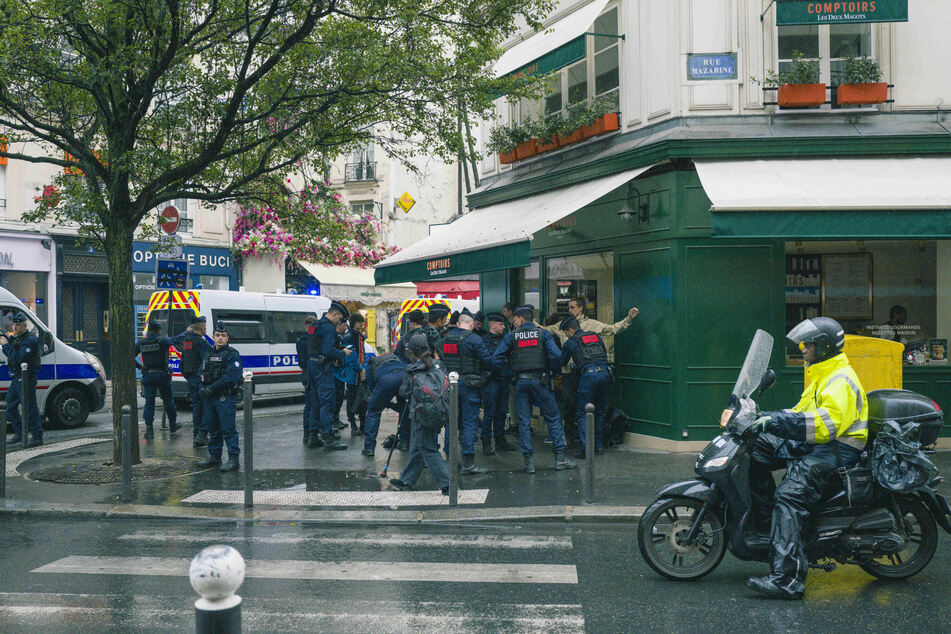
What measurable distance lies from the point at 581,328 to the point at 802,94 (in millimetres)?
4017

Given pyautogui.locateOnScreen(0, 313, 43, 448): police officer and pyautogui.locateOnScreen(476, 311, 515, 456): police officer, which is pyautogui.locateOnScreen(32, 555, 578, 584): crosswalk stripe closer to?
pyautogui.locateOnScreen(476, 311, 515, 456): police officer

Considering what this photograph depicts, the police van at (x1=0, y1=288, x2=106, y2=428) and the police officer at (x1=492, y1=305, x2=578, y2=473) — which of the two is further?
the police van at (x1=0, y1=288, x2=106, y2=428)

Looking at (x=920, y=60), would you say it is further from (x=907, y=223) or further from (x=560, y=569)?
(x=560, y=569)

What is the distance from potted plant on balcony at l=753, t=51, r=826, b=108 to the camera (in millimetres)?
10469

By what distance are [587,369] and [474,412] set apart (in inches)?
60.6

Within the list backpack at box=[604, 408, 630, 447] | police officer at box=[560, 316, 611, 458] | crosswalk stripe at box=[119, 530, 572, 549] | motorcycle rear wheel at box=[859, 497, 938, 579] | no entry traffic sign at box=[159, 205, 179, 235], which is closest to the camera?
motorcycle rear wheel at box=[859, 497, 938, 579]

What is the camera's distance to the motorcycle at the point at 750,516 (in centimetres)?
534

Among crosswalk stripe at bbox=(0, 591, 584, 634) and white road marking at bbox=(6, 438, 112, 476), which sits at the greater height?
white road marking at bbox=(6, 438, 112, 476)

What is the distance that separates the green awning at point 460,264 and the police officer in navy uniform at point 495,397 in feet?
2.44

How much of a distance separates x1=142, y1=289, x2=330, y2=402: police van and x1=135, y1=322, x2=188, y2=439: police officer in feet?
9.37

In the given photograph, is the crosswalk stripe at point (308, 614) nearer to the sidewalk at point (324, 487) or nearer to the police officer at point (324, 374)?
the sidewalk at point (324, 487)

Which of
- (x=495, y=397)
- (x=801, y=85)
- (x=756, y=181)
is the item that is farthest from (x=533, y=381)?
(x=801, y=85)

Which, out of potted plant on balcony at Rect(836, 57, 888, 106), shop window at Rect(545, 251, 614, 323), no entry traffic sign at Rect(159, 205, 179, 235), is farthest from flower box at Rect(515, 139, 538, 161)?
no entry traffic sign at Rect(159, 205, 179, 235)

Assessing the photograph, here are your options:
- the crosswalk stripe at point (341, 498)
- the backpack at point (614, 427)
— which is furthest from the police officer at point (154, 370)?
the backpack at point (614, 427)
